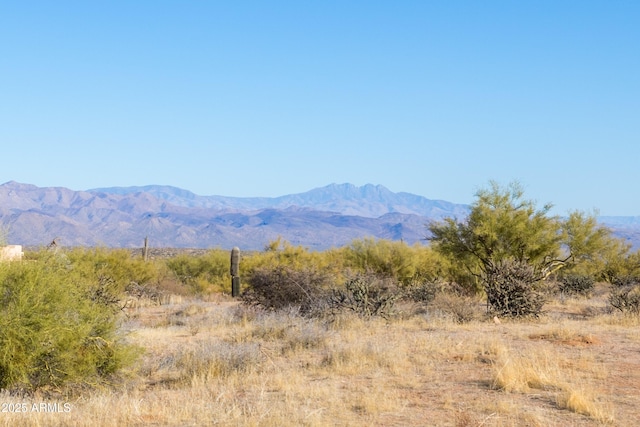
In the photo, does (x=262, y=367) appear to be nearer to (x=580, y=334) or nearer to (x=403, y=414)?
(x=403, y=414)

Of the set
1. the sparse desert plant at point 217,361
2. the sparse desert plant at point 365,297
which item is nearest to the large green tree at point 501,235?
the sparse desert plant at point 365,297

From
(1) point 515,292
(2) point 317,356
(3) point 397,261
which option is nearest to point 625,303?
(1) point 515,292

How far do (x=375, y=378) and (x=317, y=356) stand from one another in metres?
2.24

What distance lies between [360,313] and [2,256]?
9.77 metres

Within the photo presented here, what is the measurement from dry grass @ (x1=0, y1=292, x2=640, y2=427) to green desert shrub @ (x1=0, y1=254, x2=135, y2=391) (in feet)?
1.19

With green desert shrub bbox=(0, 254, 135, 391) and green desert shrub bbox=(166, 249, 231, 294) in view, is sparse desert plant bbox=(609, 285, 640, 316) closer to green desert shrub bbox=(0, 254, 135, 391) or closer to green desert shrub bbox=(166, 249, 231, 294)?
green desert shrub bbox=(0, 254, 135, 391)

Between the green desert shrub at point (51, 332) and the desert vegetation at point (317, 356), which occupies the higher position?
the green desert shrub at point (51, 332)

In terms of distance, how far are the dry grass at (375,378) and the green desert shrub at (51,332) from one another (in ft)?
1.19

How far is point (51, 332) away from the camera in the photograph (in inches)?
375

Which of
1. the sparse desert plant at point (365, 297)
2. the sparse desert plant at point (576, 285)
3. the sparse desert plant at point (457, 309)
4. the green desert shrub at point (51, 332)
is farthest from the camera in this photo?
the sparse desert plant at point (576, 285)

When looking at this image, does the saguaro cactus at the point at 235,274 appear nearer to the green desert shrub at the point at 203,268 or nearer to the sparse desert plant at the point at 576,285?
the green desert shrub at the point at 203,268

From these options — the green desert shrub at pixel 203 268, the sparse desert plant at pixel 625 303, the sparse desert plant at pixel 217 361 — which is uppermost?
the sparse desert plant at pixel 625 303

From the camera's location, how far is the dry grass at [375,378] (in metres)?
8.42

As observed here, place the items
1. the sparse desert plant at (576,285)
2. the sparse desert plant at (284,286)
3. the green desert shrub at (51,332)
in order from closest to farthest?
1. the green desert shrub at (51,332)
2. the sparse desert plant at (284,286)
3. the sparse desert plant at (576,285)
